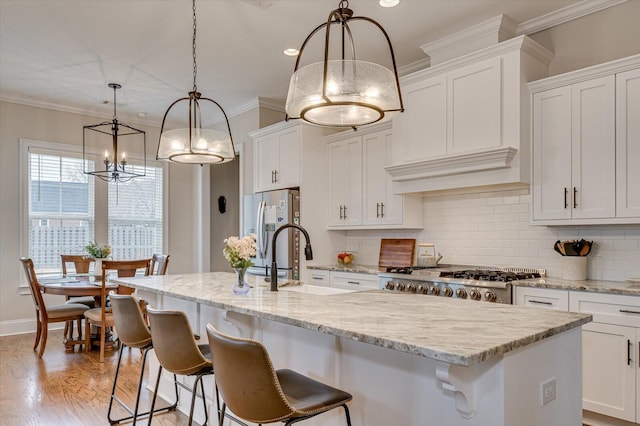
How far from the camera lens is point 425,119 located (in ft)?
13.1

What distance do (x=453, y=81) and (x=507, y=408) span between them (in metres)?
2.92

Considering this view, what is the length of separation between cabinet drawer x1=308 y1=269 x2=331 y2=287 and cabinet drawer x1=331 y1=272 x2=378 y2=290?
59 mm

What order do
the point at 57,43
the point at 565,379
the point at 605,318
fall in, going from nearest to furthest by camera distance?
the point at 565,379
the point at 605,318
the point at 57,43

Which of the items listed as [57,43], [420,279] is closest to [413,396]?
[420,279]

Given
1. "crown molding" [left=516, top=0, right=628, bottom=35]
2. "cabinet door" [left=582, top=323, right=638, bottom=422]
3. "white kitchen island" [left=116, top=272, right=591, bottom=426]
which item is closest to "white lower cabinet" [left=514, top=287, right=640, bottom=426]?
"cabinet door" [left=582, top=323, right=638, bottom=422]

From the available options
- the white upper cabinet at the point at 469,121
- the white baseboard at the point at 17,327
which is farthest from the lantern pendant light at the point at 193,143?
the white baseboard at the point at 17,327

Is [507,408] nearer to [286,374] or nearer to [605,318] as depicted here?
[286,374]

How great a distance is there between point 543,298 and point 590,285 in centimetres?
29

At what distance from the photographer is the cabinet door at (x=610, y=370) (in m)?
2.73

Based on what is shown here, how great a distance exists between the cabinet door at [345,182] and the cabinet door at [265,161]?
0.70m

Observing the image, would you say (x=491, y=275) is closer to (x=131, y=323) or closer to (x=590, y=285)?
(x=590, y=285)

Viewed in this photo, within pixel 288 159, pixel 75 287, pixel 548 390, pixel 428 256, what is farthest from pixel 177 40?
pixel 548 390

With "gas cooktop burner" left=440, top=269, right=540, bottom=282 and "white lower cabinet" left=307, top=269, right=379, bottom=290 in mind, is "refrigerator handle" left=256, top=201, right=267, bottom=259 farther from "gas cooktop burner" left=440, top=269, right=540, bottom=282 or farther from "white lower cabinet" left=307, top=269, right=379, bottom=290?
"gas cooktop burner" left=440, top=269, right=540, bottom=282

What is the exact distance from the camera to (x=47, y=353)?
15.5 feet
